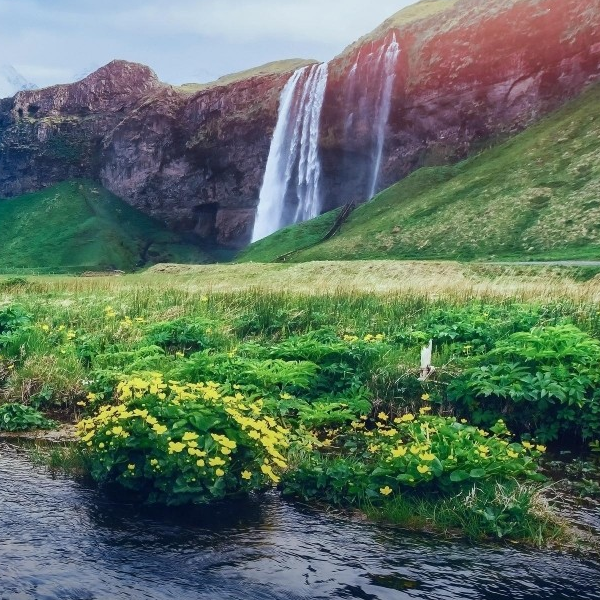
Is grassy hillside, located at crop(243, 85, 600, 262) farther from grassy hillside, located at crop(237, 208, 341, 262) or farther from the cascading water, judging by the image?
the cascading water

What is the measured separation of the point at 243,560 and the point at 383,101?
101 metres

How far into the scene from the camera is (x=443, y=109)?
98.3m

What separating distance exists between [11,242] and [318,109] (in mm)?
64276

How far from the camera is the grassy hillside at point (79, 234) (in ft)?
385

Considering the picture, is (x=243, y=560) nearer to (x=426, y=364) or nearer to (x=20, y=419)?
(x=20, y=419)

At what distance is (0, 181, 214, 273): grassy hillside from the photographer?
385 ft

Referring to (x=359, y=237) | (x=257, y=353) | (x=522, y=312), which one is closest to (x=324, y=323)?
(x=257, y=353)

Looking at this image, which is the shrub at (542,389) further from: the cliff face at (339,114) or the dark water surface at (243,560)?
the cliff face at (339,114)

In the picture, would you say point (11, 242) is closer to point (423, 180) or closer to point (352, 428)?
point (423, 180)

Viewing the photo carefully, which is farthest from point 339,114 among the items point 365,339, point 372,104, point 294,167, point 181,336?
point 365,339

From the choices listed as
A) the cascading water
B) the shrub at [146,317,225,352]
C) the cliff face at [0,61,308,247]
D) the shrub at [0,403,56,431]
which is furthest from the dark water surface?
the cliff face at [0,61,308,247]

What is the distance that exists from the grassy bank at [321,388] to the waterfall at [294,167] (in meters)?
79.0

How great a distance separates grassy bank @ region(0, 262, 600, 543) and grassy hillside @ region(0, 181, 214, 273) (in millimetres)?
97025

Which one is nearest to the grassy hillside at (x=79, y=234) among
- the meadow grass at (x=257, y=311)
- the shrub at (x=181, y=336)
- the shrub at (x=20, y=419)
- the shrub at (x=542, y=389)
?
the meadow grass at (x=257, y=311)
